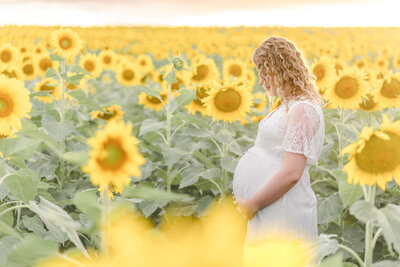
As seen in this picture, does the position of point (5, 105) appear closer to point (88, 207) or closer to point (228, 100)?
point (228, 100)

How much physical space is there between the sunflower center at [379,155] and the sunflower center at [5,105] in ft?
5.19

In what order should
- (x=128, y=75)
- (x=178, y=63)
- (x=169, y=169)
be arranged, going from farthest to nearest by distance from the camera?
(x=128, y=75) → (x=169, y=169) → (x=178, y=63)

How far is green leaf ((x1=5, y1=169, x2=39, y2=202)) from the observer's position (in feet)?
6.27

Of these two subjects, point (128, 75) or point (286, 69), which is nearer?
point (286, 69)

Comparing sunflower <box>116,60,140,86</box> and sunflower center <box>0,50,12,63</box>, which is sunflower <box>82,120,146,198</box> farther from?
sunflower <box>116,60,140,86</box>

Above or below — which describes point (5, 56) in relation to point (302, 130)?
above

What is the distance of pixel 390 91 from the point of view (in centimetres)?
377

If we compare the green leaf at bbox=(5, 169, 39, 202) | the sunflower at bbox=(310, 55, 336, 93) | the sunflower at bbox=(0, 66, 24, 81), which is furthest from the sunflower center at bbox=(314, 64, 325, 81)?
the green leaf at bbox=(5, 169, 39, 202)

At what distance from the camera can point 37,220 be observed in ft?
8.41

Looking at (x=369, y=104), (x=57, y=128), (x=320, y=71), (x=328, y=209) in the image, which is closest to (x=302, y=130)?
(x=328, y=209)

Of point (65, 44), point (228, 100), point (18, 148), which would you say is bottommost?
point (18, 148)

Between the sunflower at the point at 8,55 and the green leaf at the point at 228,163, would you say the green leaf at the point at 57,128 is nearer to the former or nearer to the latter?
the green leaf at the point at 228,163

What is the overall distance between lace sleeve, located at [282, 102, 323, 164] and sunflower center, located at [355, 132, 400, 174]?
28.2 inches

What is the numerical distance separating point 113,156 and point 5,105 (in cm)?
158
